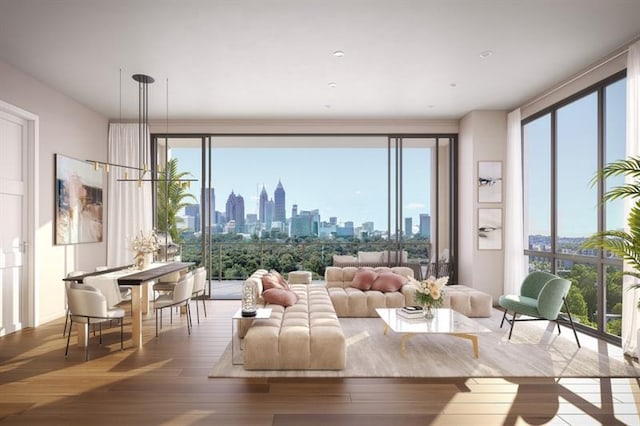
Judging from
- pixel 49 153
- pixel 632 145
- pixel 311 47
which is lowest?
pixel 632 145

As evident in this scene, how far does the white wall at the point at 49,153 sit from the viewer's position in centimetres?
533

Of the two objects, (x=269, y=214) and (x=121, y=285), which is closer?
(x=121, y=285)

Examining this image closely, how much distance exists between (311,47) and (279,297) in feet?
9.82

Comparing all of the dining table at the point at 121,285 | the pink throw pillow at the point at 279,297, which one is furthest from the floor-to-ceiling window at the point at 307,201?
the dining table at the point at 121,285

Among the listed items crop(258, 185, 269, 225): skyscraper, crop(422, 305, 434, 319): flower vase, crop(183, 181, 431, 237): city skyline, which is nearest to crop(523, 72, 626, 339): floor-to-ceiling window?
crop(422, 305, 434, 319): flower vase

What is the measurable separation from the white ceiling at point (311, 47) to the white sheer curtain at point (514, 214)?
606mm

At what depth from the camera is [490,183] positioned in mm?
7211

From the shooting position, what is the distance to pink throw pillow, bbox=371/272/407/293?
635cm

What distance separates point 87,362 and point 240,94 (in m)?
4.07

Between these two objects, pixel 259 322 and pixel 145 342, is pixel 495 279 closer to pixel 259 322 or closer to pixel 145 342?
pixel 259 322

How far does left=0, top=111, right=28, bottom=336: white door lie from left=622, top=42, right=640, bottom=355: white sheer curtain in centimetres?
717

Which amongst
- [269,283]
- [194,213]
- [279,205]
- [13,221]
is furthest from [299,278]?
[13,221]

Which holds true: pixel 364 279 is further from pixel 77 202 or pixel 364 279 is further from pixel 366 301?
pixel 77 202

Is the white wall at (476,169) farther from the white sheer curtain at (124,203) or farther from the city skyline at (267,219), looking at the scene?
the white sheer curtain at (124,203)
